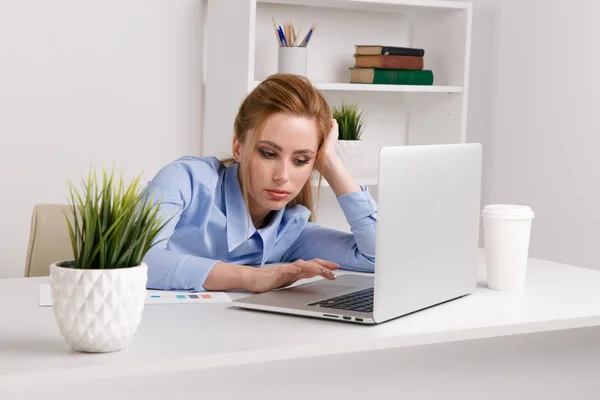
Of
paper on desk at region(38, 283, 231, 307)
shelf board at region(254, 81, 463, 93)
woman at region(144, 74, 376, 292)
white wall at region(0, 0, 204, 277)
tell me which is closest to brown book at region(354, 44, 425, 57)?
shelf board at region(254, 81, 463, 93)

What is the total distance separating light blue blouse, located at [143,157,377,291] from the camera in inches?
70.3

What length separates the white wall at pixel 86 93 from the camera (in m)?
2.89

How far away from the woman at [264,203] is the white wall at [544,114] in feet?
5.06

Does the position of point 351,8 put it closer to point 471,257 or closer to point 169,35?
point 169,35

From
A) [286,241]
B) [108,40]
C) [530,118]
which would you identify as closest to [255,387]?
[286,241]

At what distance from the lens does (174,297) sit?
1.52 m

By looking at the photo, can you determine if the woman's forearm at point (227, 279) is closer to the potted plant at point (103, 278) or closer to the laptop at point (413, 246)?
the laptop at point (413, 246)

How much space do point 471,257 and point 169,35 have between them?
5.99ft

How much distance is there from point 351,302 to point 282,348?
1.01ft

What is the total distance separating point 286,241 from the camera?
77.9 inches


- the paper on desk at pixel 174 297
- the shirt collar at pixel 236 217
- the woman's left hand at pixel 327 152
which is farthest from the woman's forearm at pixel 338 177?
the paper on desk at pixel 174 297

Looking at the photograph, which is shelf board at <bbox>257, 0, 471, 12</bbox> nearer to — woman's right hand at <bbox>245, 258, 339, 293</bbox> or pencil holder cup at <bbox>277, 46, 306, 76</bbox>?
pencil holder cup at <bbox>277, 46, 306, 76</bbox>

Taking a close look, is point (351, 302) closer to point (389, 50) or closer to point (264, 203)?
point (264, 203)

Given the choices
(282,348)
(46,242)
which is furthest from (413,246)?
(46,242)
